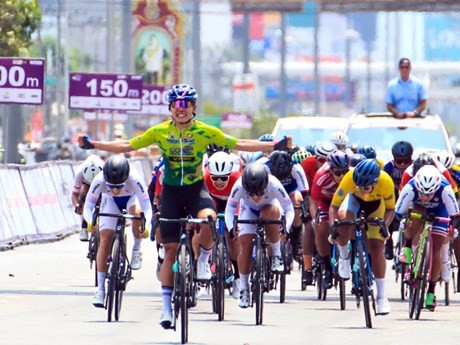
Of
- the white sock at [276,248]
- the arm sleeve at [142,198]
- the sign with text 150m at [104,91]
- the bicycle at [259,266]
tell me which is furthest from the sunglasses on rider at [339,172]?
the sign with text 150m at [104,91]

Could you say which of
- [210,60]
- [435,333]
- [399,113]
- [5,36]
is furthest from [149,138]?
[210,60]

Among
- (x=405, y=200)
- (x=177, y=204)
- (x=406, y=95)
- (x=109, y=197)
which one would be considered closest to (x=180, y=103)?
(x=177, y=204)

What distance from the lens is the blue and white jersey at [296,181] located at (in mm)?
20500

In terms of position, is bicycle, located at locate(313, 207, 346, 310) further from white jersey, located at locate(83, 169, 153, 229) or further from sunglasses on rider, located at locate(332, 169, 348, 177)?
white jersey, located at locate(83, 169, 153, 229)

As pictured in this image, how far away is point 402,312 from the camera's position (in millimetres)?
18422

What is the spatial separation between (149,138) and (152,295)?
4.91 meters

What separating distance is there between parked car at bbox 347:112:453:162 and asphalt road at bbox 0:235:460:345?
19.5 ft

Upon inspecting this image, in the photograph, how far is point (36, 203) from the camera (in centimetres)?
2875

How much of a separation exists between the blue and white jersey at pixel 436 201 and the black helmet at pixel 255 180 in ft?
5.35

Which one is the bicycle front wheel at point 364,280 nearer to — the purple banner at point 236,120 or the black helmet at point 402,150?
the black helmet at point 402,150

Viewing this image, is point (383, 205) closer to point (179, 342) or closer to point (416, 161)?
point (416, 161)

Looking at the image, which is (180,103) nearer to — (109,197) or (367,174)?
(367,174)

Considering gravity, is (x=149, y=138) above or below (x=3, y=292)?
above

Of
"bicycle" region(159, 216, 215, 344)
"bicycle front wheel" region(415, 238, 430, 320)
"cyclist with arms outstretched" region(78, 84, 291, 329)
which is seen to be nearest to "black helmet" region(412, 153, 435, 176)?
"bicycle front wheel" region(415, 238, 430, 320)
